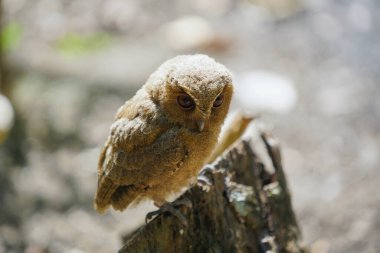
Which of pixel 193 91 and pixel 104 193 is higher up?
pixel 193 91

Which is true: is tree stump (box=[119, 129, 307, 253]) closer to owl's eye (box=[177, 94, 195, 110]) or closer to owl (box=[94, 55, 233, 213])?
owl (box=[94, 55, 233, 213])

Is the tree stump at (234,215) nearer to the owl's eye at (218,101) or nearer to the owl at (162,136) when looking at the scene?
the owl at (162,136)

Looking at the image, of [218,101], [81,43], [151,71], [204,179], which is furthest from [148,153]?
[81,43]

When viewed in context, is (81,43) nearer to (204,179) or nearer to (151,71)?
(151,71)

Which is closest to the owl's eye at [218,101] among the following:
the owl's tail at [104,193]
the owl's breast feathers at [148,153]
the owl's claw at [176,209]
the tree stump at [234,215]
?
the owl's breast feathers at [148,153]

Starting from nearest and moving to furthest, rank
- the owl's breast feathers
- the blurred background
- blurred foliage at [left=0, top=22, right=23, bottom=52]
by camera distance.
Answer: the owl's breast feathers
the blurred background
blurred foliage at [left=0, top=22, right=23, bottom=52]

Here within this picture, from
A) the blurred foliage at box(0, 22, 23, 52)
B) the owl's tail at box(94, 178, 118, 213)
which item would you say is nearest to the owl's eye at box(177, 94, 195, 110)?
the owl's tail at box(94, 178, 118, 213)

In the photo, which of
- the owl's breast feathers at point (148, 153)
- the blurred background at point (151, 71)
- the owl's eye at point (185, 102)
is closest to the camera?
the owl's eye at point (185, 102)

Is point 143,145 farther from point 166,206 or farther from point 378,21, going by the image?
point 378,21
